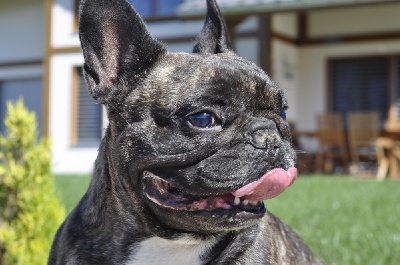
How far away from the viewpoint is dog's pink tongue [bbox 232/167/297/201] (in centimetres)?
247

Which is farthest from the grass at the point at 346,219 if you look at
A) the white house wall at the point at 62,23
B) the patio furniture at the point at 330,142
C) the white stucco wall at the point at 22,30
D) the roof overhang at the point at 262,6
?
the white stucco wall at the point at 22,30

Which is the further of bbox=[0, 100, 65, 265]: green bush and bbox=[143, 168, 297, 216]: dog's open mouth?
bbox=[0, 100, 65, 265]: green bush

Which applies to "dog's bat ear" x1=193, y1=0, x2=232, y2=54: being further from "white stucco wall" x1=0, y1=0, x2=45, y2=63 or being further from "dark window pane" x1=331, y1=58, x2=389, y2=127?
"white stucco wall" x1=0, y1=0, x2=45, y2=63

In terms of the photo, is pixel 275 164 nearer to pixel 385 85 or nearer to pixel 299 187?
pixel 299 187

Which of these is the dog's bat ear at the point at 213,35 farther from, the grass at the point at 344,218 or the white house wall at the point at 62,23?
the white house wall at the point at 62,23

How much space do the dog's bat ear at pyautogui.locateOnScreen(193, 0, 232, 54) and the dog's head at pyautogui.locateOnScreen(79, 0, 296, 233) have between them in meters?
0.56

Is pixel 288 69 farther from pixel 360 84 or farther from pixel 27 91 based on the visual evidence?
pixel 27 91

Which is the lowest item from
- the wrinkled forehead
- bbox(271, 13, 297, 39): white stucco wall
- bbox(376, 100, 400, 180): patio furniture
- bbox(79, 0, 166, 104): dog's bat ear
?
bbox(376, 100, 400, 180): patio furniture

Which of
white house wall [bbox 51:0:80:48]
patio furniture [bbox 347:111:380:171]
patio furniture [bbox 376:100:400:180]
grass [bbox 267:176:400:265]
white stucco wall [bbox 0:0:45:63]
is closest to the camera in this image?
grass [bbox 267:176:400:265]

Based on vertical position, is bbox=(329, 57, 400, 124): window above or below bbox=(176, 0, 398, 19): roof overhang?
below

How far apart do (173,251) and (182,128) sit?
1.63 ft

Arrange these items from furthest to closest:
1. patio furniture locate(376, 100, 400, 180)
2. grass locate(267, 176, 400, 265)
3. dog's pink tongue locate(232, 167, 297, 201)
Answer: patio furniture locate(376, 100, 400, 180), grass locate(267, 176, 400, 265), dog's pink tongue locate(232, 167, 297, 201)

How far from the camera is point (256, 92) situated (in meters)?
2.69

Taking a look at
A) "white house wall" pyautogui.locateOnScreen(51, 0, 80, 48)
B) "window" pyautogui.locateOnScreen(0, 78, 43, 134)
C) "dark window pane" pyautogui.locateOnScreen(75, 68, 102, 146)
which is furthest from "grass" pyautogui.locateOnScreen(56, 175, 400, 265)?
"window" pyautogui.locateOnScreen(0, 78, 43, 134)
